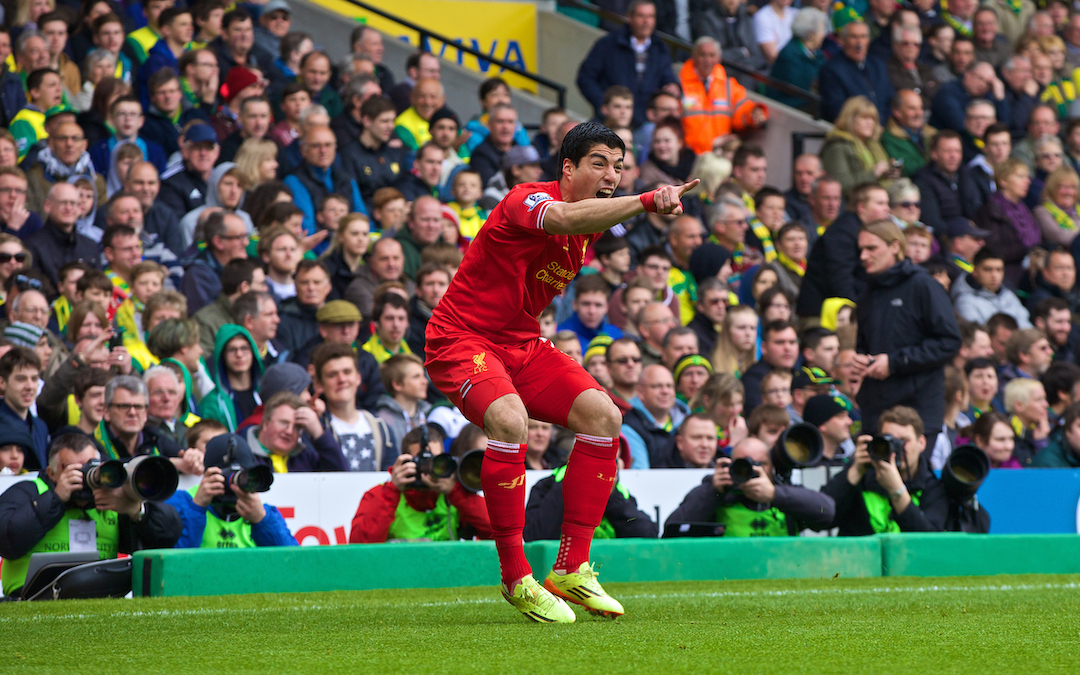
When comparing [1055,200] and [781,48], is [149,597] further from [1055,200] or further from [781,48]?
[781,48]

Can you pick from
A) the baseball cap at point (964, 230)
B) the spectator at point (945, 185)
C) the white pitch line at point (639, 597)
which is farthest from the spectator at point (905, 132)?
the white pitch line at point (639, 597)

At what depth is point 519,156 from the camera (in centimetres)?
1314

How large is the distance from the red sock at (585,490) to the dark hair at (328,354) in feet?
11.6

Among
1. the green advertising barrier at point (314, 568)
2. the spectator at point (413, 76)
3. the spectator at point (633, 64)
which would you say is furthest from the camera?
the spectator at point (633, 64)

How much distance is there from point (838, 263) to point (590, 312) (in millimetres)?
2597

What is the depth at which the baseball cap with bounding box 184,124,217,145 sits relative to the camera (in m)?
11.5

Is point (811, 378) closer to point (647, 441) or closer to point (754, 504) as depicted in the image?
point (647, 441)

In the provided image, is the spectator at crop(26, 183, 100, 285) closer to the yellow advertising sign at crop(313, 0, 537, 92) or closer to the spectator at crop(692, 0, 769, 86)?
the yellow advertising sign at crop(313, 0, 537, 92)

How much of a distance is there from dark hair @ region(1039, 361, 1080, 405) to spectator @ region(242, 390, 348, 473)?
20.0 ft

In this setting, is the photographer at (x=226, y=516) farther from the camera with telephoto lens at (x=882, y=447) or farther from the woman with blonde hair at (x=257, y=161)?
the woman with blonde hair at (x=257, y=161)

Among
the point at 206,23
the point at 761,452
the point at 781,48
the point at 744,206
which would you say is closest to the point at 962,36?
the point at 781,48

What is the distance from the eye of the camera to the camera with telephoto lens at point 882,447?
26.8 ft

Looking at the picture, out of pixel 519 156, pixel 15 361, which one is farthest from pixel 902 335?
pixel 15 361

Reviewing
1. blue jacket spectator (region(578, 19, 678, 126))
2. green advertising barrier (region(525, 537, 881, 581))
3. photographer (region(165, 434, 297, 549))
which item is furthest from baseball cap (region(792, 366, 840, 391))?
blue jacket spectator (region(578, 19, 678, 126))
